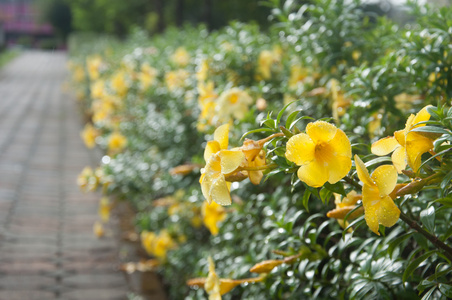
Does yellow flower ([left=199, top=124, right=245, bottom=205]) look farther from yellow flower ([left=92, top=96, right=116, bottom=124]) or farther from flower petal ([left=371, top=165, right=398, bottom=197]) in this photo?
yellow flower ([left=92, top=96, right=116, bottom=124])

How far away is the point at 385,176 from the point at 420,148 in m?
0.08

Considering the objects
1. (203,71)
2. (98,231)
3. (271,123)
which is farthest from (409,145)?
(98,231)

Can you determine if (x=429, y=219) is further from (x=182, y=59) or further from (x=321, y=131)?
(x=182, y=59)

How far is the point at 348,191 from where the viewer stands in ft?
3.87

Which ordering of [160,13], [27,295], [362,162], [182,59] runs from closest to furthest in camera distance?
[362,162], [27,295], [182,59], [160,13]

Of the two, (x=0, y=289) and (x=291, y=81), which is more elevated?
(x=291, y=81)

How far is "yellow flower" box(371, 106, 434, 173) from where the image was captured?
921 millimetres

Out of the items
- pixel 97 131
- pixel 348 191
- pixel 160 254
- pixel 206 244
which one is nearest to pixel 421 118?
pixel 348 191

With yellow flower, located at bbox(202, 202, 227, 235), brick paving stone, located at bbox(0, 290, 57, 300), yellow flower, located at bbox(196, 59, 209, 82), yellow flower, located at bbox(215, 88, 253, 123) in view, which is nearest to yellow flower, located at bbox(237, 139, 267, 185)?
yellow flower, located at bbox(215, 88, 253, 123)

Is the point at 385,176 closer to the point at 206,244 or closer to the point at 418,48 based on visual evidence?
the point at 418,48

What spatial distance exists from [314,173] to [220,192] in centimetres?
19

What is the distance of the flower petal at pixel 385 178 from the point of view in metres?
0.90

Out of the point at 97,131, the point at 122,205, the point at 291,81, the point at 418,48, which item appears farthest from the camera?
the point at 97,131

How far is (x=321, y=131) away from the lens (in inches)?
36.4
